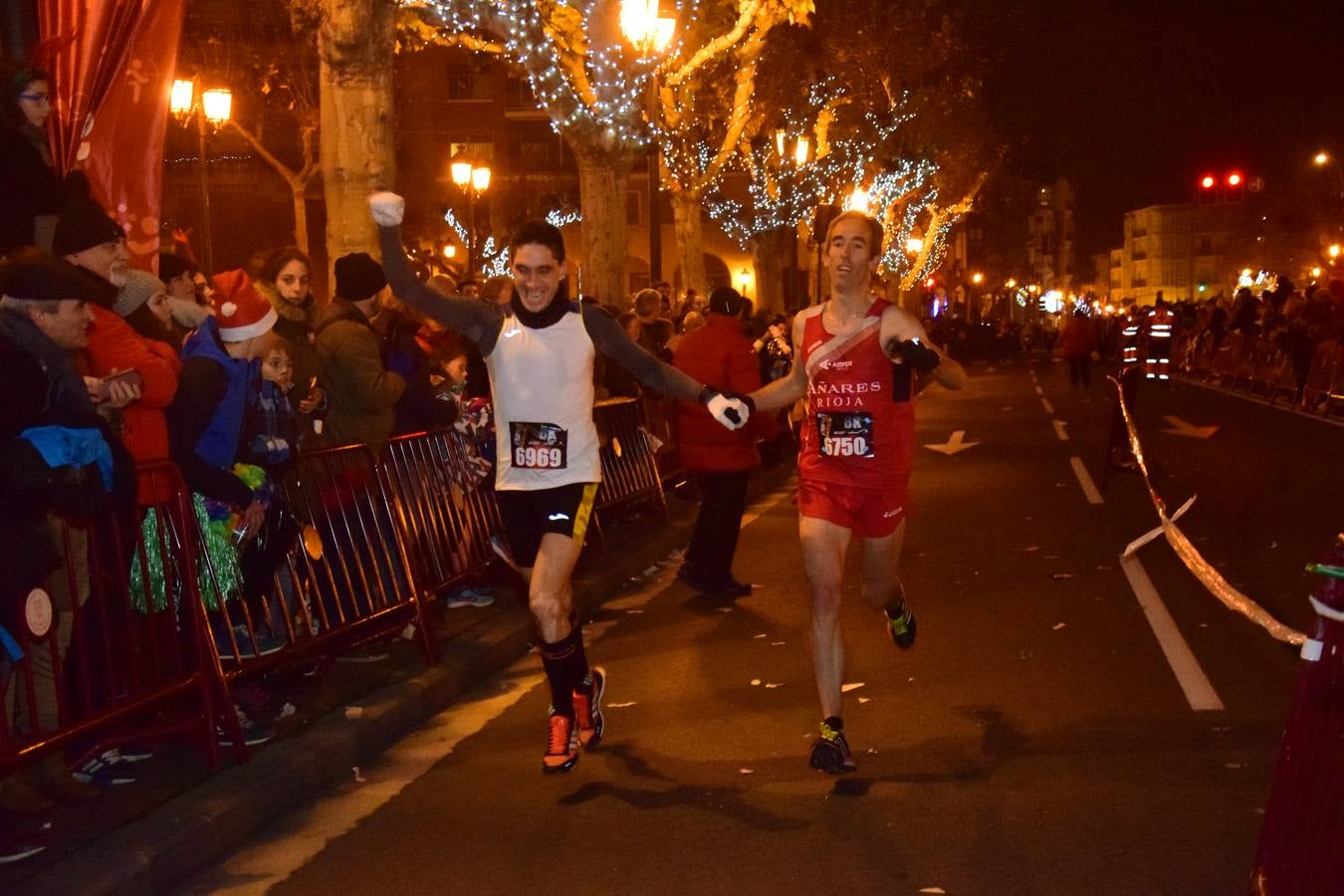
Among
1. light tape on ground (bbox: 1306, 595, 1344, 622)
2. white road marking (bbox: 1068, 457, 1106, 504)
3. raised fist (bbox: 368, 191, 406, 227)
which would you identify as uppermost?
raised fist (bbox: 368, 191, 406, 227)

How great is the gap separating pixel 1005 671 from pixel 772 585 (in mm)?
3070

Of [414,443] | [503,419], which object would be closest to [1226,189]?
[414,443]

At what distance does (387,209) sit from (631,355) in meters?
1.20

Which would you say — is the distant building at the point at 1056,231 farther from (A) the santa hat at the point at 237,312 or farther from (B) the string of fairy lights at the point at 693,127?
(A) the santa hat at the point at 237,312

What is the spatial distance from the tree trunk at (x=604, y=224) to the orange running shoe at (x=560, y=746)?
16.1 metres

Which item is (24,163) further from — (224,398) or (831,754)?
(831,754)

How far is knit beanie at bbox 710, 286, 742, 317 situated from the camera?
10305 millimetres

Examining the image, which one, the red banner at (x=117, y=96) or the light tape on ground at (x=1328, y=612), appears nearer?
the light tape on ground at (x=1328, y=612)

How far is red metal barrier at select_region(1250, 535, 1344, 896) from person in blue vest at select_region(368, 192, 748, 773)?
10.2 feet

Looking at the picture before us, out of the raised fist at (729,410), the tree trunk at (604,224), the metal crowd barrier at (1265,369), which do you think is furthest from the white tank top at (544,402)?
the metal crowd barrier at (1265,369)

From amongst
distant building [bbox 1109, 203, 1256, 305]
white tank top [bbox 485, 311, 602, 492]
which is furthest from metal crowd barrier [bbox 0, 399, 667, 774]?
distant building [bbox 1109, 203, 1256, 305]

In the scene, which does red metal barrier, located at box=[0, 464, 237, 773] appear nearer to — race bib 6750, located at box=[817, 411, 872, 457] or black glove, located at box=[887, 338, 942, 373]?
race bib 6750, located at box=[817, 411, 872, 457]

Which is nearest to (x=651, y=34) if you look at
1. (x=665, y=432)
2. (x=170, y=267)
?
(x=665, y=432)

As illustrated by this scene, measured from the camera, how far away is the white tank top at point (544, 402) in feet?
20.9
